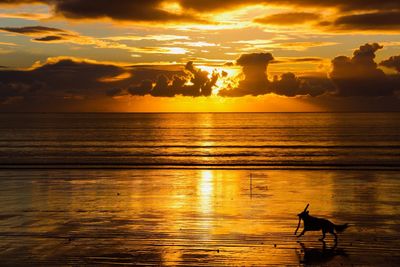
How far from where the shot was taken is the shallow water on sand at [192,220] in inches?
642

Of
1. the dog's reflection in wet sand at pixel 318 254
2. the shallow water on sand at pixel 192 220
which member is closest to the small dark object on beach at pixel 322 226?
the shallow water on sand at pixel 192 220

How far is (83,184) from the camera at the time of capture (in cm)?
3491

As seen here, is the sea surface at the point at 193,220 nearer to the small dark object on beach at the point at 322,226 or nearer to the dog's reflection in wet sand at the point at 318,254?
the dog's reflection in wet sand at the point at 318,254

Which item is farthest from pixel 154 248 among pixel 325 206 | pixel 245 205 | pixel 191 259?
pixel 325 206

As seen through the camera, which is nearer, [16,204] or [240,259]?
[240,259]

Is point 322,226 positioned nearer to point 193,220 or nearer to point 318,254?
point 318,254

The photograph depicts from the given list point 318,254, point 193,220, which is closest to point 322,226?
point 318,254

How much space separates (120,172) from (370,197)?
21114 mm

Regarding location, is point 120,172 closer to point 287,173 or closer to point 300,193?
point 287,173

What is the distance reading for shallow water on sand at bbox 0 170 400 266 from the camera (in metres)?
16.3

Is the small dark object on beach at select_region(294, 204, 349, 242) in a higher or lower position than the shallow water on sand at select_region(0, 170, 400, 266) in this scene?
higher

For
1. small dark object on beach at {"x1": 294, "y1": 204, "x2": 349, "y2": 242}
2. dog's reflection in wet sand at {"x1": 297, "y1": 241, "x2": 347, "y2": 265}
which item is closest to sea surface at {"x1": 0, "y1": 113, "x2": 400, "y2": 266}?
dog's reflection in wet sand at {"x1": 297, "y1": 241, "x2": 347, "y2": 265}

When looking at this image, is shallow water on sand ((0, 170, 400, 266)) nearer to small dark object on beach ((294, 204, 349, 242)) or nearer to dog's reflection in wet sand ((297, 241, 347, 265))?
dog's reflection in wet sand ((297, 241, 347, 265))

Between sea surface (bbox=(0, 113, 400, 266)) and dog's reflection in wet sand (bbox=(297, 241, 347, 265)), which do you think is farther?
sea surface (bbox=(0, 113, 400, 266))
